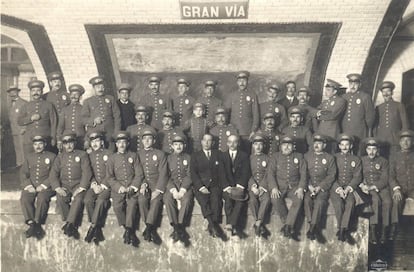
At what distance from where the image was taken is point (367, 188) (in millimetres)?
5969

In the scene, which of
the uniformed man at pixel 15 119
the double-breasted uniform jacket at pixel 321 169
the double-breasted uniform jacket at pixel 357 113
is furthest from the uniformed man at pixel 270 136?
the uniformed man at pixel 15 119

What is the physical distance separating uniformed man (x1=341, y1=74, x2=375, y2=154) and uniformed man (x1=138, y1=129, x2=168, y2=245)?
2899mm

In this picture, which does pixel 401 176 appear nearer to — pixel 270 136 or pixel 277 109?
pixel 270 136

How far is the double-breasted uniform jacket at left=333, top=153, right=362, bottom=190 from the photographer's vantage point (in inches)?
235

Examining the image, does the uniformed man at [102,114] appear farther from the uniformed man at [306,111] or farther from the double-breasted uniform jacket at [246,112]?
the uniformed man at [306,111]

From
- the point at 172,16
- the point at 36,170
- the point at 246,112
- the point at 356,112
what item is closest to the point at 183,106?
the point at 246,112

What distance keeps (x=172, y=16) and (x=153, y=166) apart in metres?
2.69

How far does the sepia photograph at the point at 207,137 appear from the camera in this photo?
5.78 metres

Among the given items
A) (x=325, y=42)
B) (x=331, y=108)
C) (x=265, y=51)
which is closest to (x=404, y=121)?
(x=331, y=108)

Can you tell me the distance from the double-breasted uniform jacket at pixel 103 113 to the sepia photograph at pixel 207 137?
25mm

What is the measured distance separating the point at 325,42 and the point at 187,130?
2786 mm

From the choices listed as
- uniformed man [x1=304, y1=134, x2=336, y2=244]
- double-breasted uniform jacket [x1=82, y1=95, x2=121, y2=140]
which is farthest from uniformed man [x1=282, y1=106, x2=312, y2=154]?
double-breasted uniform jacket [x1=82, y1=95, x2=121, y2=140]

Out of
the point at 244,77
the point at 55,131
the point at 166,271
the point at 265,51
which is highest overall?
the point at 265,51

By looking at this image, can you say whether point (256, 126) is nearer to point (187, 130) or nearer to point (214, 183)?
point (187, 130)
